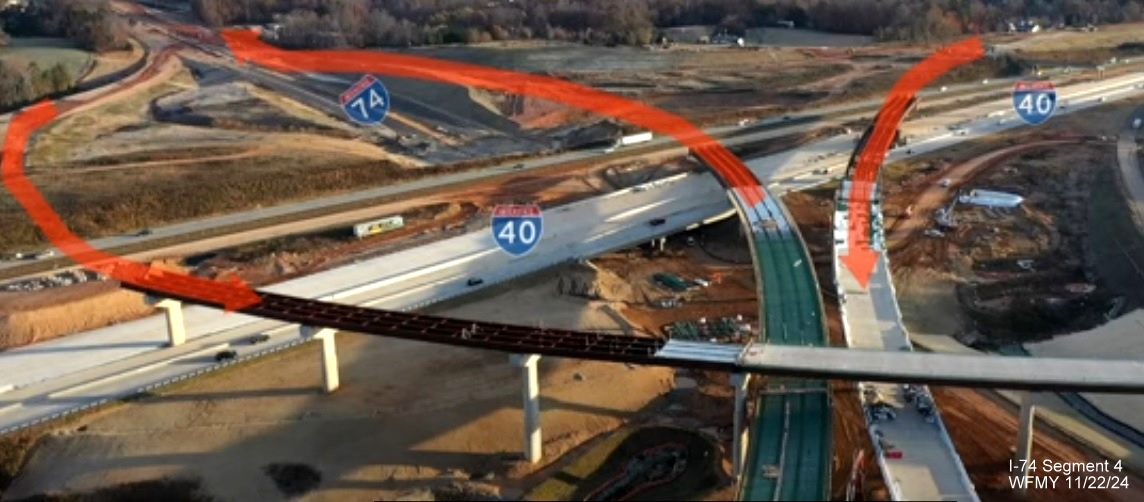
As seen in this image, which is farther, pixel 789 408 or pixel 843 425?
pixel 843 425

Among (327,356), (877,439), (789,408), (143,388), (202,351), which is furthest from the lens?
(202,351)

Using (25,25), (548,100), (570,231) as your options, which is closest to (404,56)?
(548,100)

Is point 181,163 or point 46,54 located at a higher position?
point 46,54

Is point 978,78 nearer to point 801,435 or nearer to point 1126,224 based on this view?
point 1126,224

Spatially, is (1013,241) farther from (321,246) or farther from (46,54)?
(46,54)

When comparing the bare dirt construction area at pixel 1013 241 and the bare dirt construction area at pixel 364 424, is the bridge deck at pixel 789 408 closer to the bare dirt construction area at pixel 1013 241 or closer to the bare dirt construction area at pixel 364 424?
the bare dirt construction area at pixel 364 424
